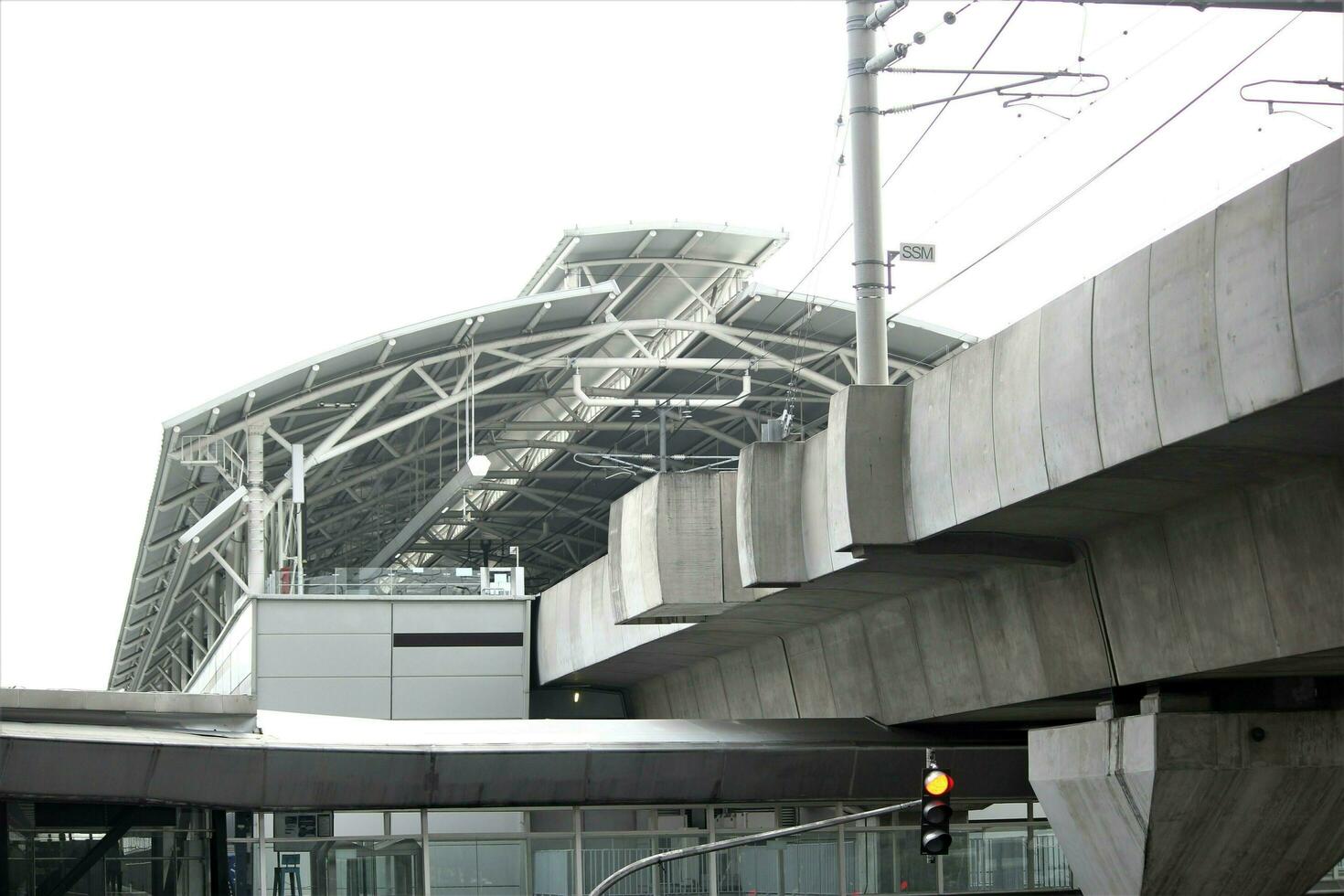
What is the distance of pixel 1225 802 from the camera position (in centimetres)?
1997

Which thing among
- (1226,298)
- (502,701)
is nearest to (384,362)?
(502,701)

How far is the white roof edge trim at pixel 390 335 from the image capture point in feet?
142

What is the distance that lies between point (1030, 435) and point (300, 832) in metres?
13.8

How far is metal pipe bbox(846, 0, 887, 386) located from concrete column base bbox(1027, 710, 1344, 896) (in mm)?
5413

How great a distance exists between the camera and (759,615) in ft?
95.1

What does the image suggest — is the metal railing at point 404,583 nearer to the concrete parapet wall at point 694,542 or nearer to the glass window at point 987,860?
the glass window at point 987,860

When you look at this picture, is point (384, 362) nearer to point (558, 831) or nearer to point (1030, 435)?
point (558, 831)

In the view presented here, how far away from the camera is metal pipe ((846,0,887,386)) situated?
65.9 ft

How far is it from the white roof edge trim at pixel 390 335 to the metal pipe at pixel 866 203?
24161 mm

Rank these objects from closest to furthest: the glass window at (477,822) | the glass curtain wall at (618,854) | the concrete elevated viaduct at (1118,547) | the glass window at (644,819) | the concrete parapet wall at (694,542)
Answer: the concrete elevated viaduct at (1118,547) → the glass curtain wall at (618,854) → the concrete parapet wall at (694,542) → the glass window at (477,822) → the glass window at (644,819)

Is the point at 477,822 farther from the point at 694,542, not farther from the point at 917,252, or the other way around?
the point at 917,252

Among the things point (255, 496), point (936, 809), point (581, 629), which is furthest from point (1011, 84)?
point (255, 496)

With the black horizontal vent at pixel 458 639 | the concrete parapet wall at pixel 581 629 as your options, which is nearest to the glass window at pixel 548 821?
the concrete parapet wall at pixel 581 629

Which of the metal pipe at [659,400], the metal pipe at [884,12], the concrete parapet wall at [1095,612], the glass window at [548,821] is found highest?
the metal pipe at [659,400]
